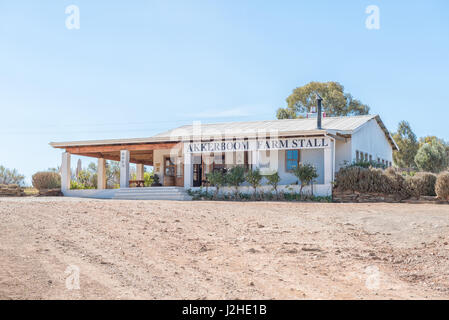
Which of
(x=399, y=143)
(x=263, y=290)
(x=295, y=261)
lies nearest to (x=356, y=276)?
(x=295, y=261)

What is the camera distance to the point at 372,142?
25938 mm

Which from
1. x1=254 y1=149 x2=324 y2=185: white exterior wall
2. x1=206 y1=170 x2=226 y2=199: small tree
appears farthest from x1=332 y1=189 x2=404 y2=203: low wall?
x1=206 y1=170 x2=226 y2=199: small tree

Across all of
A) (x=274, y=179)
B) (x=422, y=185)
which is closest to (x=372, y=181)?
(x=422, y=185)

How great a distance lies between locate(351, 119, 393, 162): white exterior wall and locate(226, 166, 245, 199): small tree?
5530 mm

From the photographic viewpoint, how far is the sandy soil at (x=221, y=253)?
21.3 ft

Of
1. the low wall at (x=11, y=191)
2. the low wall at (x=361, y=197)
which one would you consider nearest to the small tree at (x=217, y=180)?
the low wall at (x=361, y=197)

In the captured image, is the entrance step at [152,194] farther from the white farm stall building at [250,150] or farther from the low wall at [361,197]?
the low wall at [361,197]

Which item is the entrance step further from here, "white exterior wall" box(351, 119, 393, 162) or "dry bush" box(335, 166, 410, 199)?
"white exterior wall" box(351, 119, 393, 162)

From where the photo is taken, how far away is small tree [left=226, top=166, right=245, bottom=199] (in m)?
20.1

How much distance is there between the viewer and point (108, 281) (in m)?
6.69

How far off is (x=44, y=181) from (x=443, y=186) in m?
19.1

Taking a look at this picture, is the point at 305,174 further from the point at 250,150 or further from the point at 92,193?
the point at 92,193

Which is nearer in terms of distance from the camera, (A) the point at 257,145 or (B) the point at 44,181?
(A) the point at 257,145
